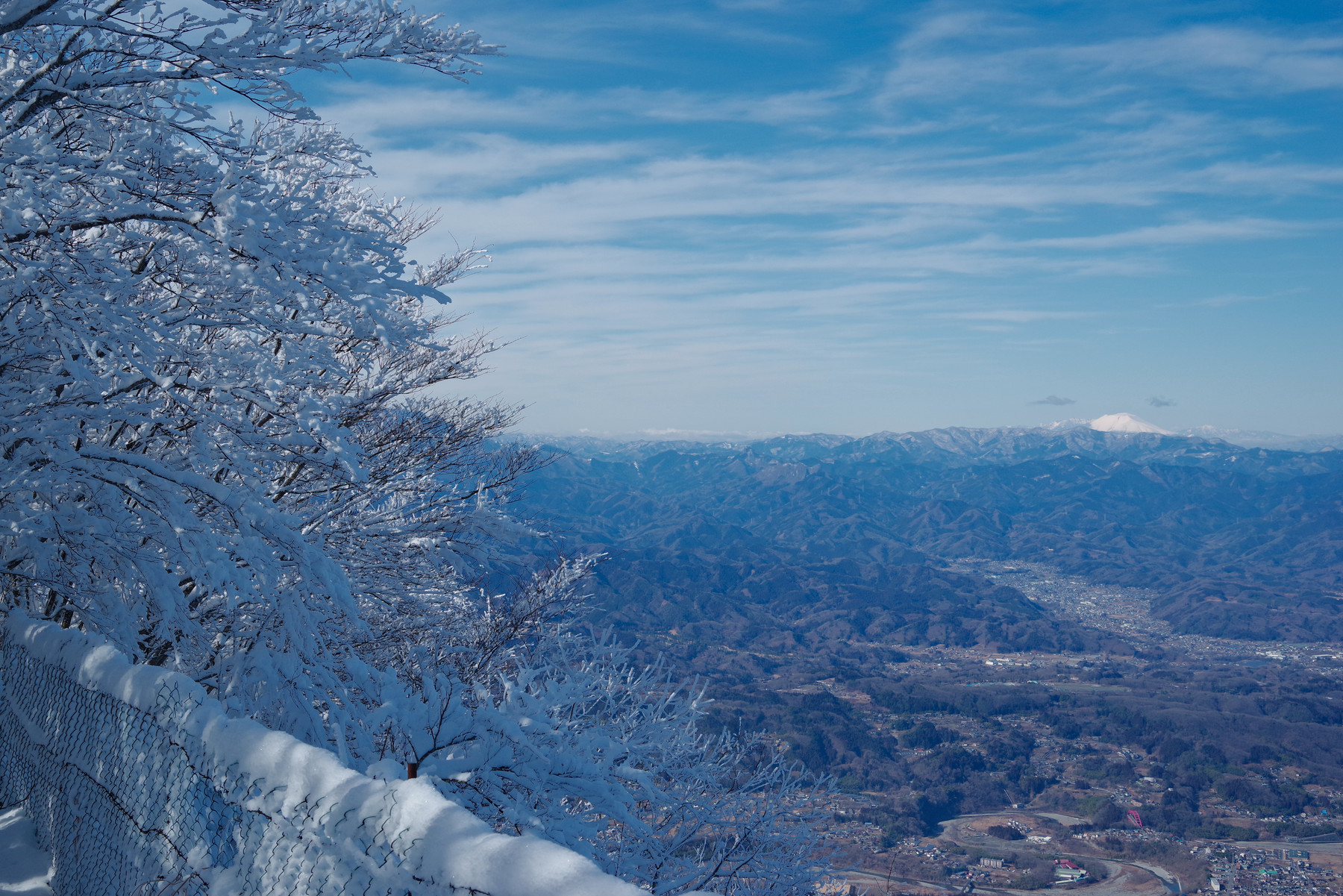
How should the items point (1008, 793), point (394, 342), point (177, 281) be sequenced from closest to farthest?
point (394, 342) < point (177, 281) < point (1008, 793)

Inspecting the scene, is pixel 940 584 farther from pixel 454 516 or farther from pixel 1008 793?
pixel 454 516

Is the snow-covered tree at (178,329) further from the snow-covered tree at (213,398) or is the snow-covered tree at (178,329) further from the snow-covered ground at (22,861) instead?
the snow-covered ground at (22,861)

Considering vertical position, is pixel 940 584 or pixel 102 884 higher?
pixel 102 884

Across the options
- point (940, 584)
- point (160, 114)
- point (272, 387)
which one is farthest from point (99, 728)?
point (940, 584)

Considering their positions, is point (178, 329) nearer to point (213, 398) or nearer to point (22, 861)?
point (213, 398)

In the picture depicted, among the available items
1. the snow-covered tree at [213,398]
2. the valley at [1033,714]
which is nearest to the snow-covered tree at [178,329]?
the snow-covered tree at [213,398]

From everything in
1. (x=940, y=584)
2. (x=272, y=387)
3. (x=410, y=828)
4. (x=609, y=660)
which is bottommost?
(x=940, y=584)
